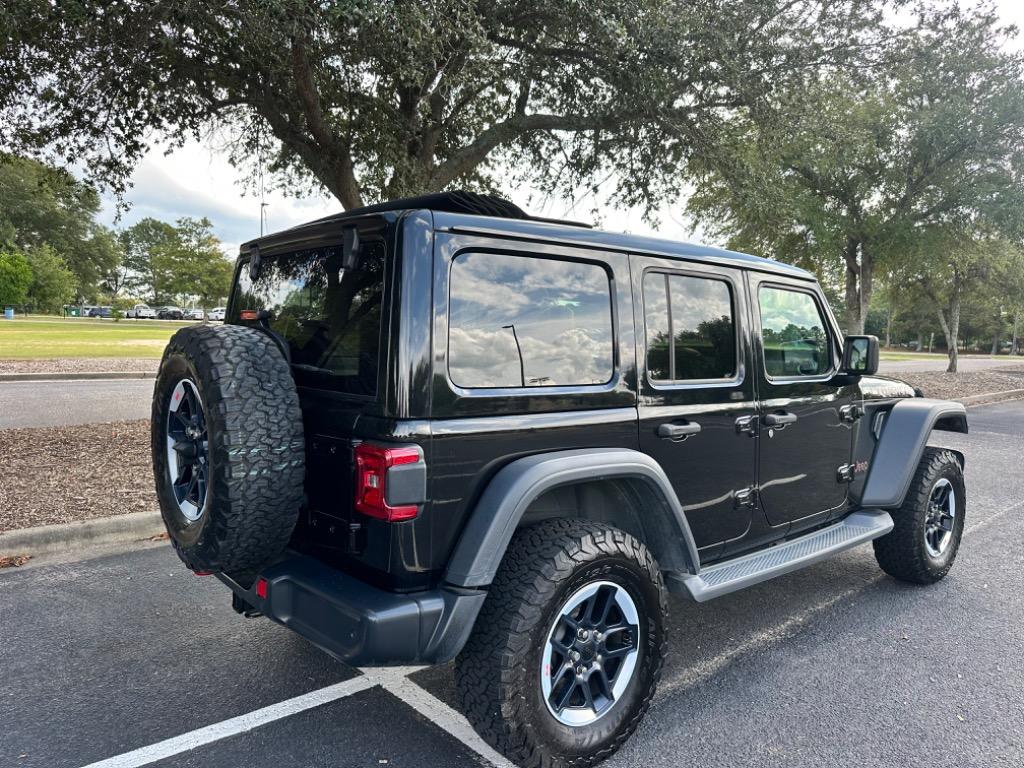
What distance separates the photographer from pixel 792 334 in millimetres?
3617

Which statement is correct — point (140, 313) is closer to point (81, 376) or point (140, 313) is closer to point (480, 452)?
point (81, 376)

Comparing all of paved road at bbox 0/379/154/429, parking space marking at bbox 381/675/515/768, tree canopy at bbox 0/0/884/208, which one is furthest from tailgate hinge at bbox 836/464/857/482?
paved road at bbox 0/379/154/429

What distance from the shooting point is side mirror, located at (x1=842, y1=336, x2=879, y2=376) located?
11.8 feet

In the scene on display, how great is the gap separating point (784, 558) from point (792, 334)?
1179 millimetres

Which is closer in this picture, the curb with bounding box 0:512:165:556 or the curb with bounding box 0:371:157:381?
the curb with bounding box 0:512:165:556

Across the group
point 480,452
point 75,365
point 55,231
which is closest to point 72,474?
point 480,452

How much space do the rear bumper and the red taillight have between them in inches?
10.9

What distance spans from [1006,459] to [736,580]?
772 centimetres

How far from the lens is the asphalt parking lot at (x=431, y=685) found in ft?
8.10

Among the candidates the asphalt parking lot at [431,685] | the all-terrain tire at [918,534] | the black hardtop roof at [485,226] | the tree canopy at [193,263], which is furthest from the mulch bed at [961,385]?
the tree canopy at [193,263]

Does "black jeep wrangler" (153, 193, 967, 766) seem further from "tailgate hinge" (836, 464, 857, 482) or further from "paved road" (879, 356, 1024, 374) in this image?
"paved road" (879, 356, 1024, 374)

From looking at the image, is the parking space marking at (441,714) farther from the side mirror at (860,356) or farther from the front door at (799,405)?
the side mirror at (860,356)

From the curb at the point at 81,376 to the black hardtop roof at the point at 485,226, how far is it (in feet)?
41.7

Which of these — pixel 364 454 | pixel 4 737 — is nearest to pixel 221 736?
pixel 4 737
